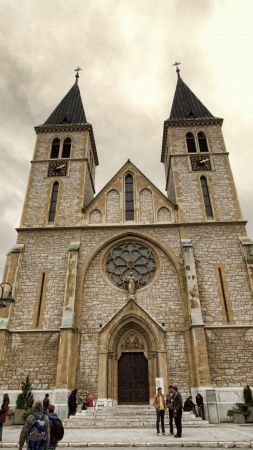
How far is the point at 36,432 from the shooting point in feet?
14.8

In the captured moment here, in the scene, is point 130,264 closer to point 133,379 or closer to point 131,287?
point 131,287

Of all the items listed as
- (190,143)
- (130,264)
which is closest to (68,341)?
(130,264)

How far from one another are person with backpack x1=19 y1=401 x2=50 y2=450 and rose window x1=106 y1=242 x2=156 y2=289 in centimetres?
1252

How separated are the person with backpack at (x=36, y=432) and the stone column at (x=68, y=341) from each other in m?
10.0

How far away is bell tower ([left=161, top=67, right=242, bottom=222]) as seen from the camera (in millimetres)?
19531

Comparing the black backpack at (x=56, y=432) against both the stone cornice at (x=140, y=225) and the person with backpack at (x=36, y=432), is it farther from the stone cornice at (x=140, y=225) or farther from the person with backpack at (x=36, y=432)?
the stone cornice at (x=140, y=225)

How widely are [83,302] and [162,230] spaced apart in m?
6.39

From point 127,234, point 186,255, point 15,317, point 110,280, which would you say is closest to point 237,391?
point 186,255

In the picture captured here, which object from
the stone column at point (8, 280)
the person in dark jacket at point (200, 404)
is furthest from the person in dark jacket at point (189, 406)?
the stone column at point (8, 280)

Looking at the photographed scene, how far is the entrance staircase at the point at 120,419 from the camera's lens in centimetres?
1153

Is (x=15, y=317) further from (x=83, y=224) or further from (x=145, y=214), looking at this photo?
(x=145, y=214)

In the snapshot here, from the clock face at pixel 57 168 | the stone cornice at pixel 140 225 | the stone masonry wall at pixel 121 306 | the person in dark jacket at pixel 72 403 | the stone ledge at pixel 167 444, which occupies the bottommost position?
the stone ledge at pixel 167 444

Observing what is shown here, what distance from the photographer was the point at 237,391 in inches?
547

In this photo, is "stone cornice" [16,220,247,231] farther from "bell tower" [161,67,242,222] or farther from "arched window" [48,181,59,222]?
"arched window" [48,181,59,222]
